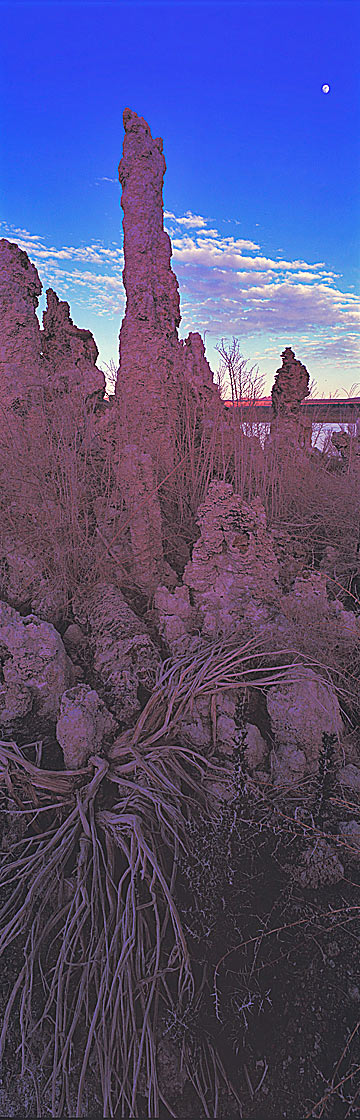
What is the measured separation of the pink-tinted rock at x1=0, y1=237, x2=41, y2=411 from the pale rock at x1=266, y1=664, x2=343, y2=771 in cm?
249

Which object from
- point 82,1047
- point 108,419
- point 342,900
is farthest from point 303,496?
point 82,1047

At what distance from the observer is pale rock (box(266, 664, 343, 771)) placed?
4.97 ft

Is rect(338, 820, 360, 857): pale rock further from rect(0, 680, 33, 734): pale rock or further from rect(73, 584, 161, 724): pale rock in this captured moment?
rect(0, 680, 33, 734): pale rock

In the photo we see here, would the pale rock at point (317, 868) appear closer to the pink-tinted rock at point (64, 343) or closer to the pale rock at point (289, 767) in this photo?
the pale rock at point (289, 767)

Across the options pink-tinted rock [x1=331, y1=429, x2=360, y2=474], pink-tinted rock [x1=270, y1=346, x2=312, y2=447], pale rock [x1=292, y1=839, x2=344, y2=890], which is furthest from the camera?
pink-tinted rock [x1=270, y1=346, x2=312, y2=447]

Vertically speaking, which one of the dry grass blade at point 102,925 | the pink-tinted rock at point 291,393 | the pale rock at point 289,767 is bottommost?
the dry grass blade at point 102,925

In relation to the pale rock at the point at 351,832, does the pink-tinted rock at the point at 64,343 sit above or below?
above

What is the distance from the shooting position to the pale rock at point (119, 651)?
178cm

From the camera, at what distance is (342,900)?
1.22m

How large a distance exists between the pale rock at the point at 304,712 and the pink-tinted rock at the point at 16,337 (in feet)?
8.16

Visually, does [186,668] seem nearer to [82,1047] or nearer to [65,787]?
[65,787]

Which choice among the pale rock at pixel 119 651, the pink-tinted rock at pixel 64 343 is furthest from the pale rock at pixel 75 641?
the pink-tinted rock at pixel 64 343

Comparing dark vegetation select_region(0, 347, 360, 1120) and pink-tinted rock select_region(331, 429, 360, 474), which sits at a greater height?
pink-tinted rock select_region(331, 429, 360, 474)

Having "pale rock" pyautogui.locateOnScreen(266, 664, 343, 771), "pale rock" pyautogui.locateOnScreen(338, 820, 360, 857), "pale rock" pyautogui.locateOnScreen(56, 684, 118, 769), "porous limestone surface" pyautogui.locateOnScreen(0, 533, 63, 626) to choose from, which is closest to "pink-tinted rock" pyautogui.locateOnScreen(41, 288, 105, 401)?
"porous limestone surface" pyautogui.locateOnScreen(0, 533, 63, 626)
